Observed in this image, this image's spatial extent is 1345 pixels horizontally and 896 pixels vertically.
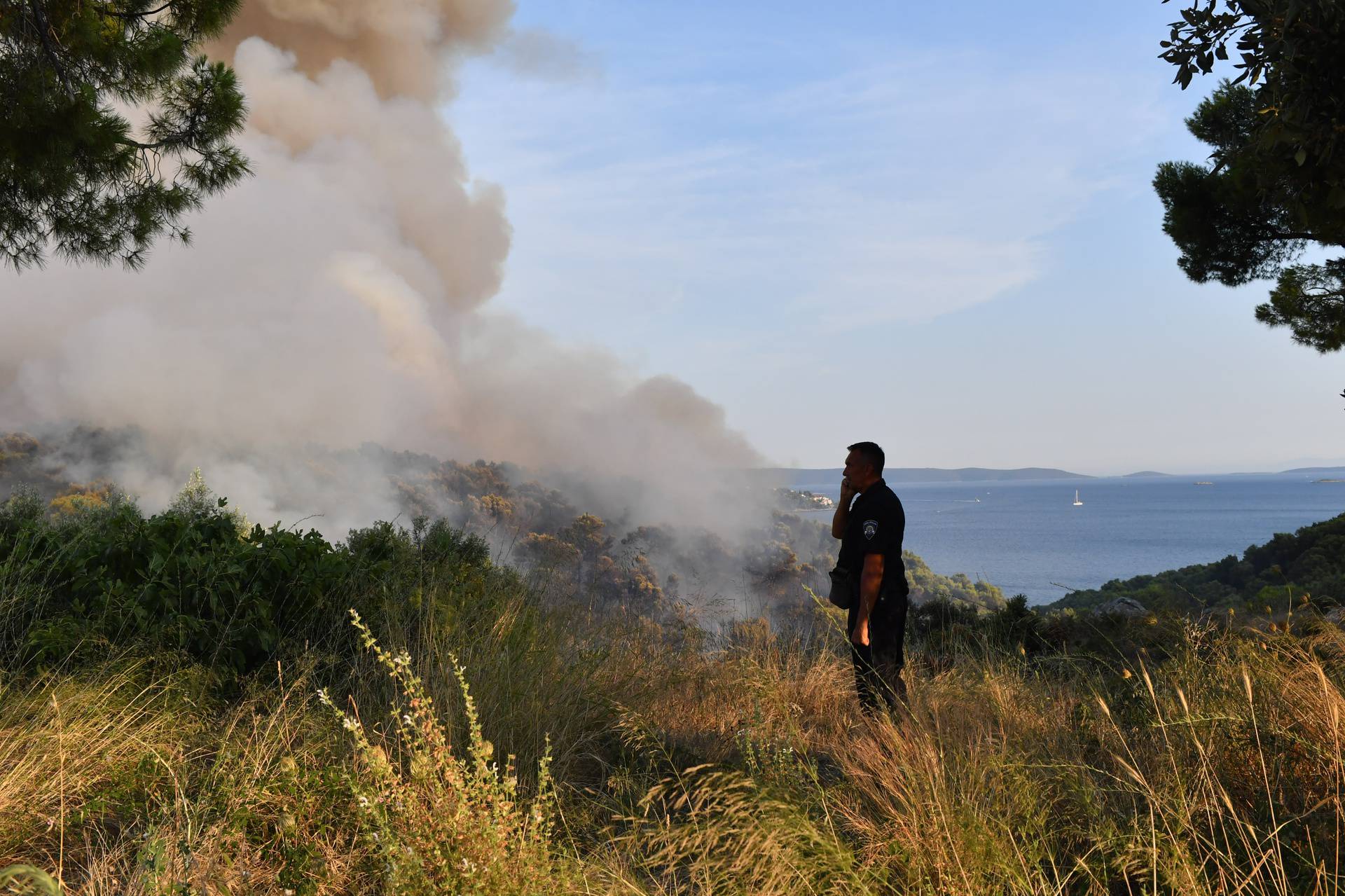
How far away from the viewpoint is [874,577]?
209 inches

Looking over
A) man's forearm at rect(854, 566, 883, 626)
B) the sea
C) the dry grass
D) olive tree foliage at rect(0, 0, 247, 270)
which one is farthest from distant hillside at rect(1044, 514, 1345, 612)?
olive tree foliage at rect(0, 0, 247, 270)

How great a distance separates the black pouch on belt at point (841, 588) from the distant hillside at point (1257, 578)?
10.3 meters

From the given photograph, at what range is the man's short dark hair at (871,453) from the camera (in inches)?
217

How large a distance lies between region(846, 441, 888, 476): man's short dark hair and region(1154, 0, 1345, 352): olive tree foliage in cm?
244

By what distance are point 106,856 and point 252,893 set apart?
1.67ft

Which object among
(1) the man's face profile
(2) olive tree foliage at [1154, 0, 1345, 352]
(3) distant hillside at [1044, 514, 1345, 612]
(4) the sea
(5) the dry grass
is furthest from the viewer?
(4) the sea

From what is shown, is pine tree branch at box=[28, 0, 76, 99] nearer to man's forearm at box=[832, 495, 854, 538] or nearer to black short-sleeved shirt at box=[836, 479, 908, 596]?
man's forearm at box=[832, 495, 854, 538]

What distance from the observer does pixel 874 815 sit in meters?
3.50

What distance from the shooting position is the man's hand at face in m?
5.23

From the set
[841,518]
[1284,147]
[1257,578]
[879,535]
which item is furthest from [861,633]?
[1257,578]

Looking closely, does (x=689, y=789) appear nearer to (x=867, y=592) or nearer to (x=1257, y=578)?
(x=867, y=592)

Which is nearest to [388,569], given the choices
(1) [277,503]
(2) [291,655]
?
(2) [291,655]

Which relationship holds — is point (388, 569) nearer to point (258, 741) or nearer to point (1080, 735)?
point (258, 741)

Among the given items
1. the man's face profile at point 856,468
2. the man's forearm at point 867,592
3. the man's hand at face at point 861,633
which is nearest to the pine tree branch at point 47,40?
the man's face profile at point 856,468
